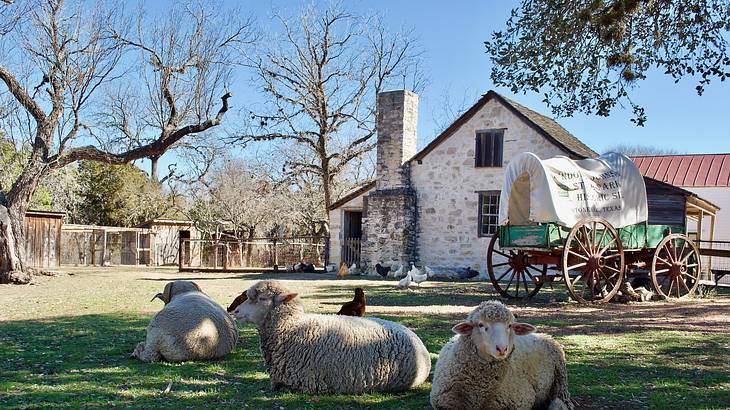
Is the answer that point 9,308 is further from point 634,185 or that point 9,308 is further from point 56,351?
point 634,185

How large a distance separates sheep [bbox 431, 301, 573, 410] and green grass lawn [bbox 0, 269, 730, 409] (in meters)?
0.57

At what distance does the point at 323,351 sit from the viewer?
5.85 m

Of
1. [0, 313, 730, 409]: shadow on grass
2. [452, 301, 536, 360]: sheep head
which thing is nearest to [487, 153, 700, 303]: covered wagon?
[0, 313, 730, 409]: shadow on grass

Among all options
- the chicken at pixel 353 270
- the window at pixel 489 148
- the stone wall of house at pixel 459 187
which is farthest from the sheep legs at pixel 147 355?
the chicken at pixel 353 270

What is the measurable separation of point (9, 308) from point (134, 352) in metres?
6.70

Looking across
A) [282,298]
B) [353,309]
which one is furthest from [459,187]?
[282,298]

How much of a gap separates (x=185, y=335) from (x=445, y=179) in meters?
18.2

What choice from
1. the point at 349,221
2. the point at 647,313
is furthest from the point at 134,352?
the point at 349,221

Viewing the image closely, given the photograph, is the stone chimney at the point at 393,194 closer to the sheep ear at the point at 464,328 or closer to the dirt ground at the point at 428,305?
the dirt ground at the point at 428,305

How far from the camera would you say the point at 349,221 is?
89.8ft

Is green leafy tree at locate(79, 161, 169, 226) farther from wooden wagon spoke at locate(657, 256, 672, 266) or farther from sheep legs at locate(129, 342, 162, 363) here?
sheep legs at locate(129, 342, 162, 363)

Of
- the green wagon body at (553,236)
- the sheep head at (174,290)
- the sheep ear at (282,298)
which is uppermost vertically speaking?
the green wagon body at (553,236)

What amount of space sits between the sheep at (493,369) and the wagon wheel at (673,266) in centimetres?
1070

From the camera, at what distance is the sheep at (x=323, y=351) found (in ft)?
18.9
